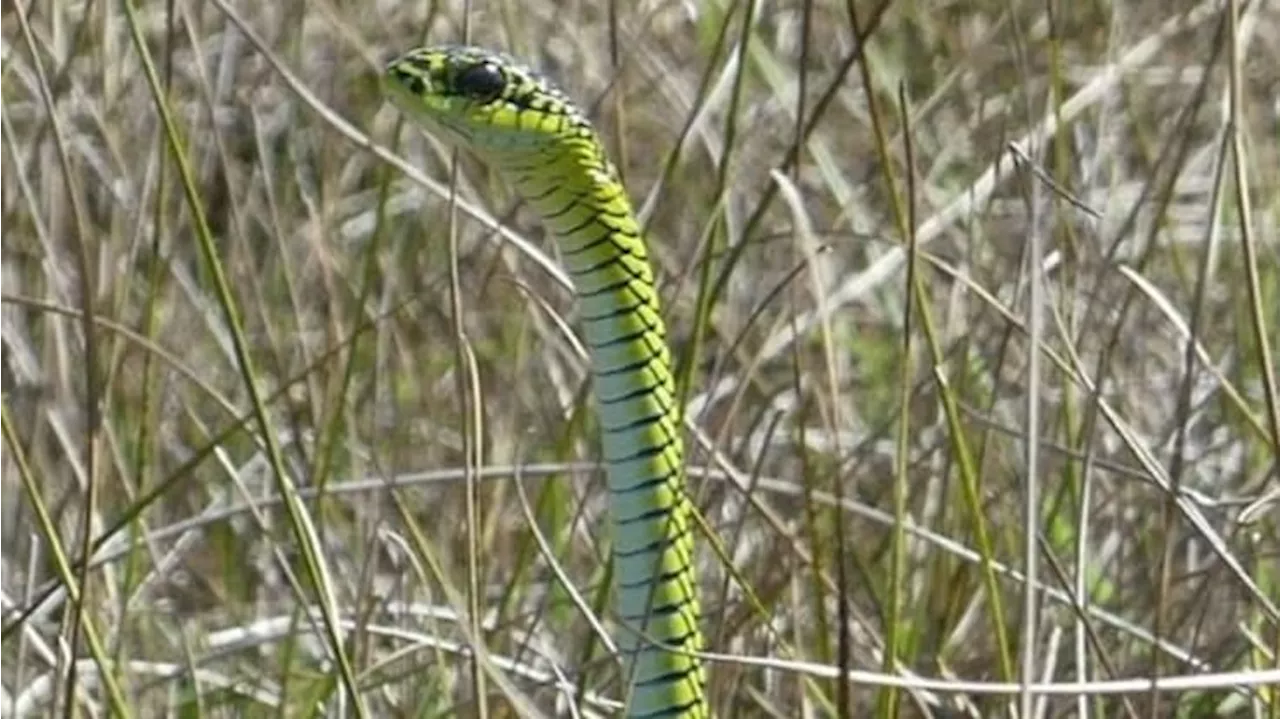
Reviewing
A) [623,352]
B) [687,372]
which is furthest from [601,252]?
[687,372]

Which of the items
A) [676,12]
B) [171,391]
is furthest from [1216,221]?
[676,12]

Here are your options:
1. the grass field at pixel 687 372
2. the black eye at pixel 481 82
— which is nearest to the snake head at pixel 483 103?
the black eye at pixel 481 82

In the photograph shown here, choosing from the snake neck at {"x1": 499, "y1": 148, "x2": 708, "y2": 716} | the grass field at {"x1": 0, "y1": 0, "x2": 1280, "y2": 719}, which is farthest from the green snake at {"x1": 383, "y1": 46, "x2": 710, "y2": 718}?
the grass field at {"x1": 0, "y1": 0, "x2": 1280, "y2": 719}

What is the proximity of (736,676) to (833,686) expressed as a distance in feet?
0.25

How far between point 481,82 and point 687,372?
0.43m

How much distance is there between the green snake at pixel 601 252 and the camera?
167 cm

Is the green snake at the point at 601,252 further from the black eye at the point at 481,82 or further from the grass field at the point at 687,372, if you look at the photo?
the grass field at the point at 687,372

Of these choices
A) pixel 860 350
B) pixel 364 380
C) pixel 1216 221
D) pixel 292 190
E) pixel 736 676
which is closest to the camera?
pixel 1216 221

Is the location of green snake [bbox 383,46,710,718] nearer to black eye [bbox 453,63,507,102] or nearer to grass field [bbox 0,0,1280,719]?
black eye [bbox 453,63,507,102]

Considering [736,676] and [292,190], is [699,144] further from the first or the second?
[736,676]

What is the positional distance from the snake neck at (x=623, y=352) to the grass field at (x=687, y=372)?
10cm

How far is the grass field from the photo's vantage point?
1.99 meters

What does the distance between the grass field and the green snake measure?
0.35 ft

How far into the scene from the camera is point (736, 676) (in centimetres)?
227
